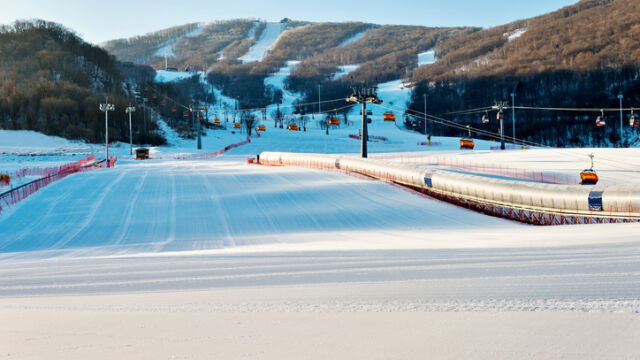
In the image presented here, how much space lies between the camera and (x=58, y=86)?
108188 mm

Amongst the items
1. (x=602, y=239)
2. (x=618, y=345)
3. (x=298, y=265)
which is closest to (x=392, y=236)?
(x=602, y=239)

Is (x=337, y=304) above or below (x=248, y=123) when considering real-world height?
below

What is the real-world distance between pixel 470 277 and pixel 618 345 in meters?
2.55

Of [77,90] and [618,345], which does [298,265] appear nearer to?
[618,345]

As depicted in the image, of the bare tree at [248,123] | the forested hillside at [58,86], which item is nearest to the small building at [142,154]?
the forested hillside at [58,86]

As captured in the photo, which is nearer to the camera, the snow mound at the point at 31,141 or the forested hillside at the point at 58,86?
Result: the snow mound at the point at 31,141

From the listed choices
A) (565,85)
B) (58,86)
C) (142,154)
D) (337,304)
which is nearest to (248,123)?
(58,86)

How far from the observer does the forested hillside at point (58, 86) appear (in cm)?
9600

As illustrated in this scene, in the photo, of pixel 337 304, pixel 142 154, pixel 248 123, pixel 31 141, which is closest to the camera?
pixel 337 304

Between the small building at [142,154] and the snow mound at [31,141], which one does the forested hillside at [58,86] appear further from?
the small building at [142,154]

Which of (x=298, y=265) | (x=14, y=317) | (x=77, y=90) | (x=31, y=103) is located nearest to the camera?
(x=14, y=317)

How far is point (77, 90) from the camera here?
108312mm

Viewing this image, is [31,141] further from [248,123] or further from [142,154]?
[248,123]

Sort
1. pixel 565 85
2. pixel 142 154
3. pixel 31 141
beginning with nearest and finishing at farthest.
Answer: pixel 142 154 → pixel 31 141 → pixel 565 85
